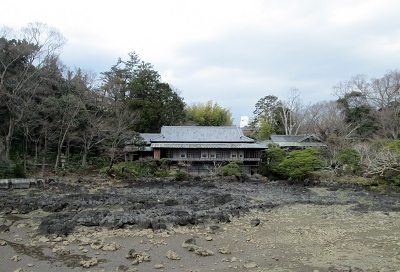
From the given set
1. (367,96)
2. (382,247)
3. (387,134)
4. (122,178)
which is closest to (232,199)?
(382,247)

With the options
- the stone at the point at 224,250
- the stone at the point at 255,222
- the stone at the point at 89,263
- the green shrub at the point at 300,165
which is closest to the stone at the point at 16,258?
the stone at the point at 89,263

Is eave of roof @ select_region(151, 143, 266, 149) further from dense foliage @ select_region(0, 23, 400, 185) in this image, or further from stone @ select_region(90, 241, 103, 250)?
stone @ select_region(90, 241, 103, 250)

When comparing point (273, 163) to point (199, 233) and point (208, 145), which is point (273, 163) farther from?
point (199, 233)

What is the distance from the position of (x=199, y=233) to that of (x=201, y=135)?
23573 millimetres

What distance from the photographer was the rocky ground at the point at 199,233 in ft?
27.6

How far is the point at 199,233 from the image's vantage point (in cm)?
1112

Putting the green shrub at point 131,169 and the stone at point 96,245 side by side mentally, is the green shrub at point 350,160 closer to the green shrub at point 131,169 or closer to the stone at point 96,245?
the green shrub at point 131,169

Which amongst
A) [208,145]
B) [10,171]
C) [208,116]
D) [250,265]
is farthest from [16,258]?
[208,116]

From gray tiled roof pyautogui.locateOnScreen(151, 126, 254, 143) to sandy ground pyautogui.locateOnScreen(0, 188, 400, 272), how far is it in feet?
67.8

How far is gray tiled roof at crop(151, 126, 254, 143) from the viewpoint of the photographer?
110ft

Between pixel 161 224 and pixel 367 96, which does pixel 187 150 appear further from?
pixel 367 96

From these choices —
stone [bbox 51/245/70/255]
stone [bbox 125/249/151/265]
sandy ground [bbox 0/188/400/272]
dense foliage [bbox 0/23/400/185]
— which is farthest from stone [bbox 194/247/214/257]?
dense foliage [bbox 0/23/400/185]

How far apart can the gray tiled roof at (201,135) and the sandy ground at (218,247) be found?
20653mm

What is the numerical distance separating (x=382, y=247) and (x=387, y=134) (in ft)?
94.7
